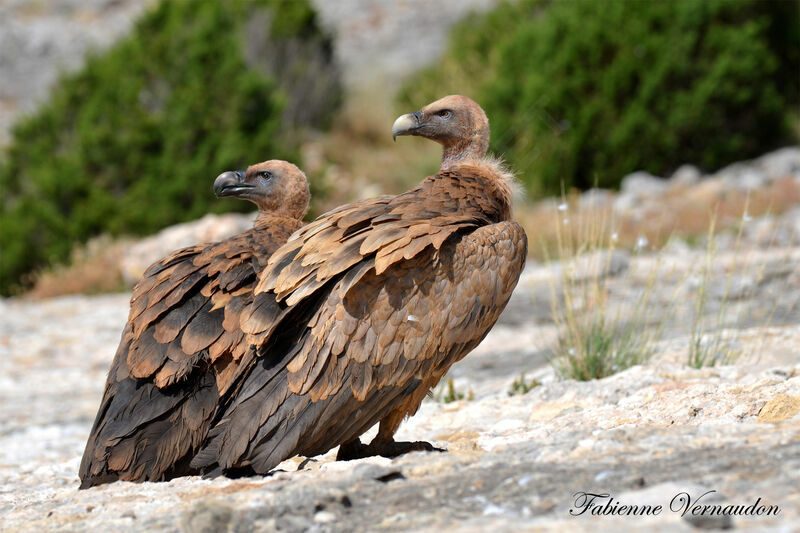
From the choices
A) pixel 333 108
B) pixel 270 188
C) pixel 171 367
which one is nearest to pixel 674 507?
pixel 171 367

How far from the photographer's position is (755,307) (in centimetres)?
895

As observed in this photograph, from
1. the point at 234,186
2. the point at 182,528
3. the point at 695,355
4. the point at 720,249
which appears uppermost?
the point at 234,186

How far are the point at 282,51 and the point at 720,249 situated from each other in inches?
425

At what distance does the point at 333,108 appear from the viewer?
21359 mm

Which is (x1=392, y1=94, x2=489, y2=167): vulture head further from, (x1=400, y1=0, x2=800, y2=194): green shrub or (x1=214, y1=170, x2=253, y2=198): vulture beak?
(x1=400, y1=0, x2=800, y2=194): green shrub

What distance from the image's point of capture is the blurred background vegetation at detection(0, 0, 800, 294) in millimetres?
14859

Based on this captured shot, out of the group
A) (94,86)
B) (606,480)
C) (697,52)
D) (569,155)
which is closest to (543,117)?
(569,155)

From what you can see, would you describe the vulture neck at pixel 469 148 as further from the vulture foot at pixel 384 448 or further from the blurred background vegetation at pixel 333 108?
the blurred background vegetation at pixel 333 108

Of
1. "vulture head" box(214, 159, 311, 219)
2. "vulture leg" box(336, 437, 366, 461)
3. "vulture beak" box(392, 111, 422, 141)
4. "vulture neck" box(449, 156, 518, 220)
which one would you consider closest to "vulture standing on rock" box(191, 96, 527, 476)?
"vulture leg" box(336, 437, 366, 461)

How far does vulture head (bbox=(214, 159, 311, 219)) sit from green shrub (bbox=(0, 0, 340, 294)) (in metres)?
8.41

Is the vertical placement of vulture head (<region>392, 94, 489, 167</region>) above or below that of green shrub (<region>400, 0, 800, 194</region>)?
above

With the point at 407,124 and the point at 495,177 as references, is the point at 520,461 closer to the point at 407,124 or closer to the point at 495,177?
the point at 495,177

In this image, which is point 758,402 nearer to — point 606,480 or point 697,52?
point 606,480

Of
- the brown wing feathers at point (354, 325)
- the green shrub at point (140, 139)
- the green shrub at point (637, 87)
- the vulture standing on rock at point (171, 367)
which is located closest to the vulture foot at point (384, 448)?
the brown wing feathers at point (354, 325)
